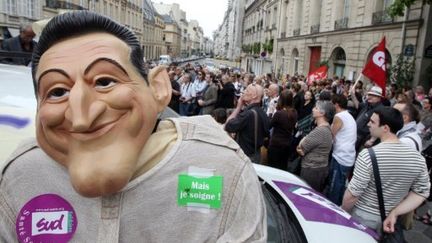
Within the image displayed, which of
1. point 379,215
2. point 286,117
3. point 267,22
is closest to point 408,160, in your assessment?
point 379,215

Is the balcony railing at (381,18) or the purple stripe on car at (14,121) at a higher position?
the balcony railing at (381,18)

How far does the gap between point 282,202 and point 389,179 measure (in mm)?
975

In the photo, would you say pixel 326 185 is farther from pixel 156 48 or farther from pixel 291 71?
pixel 156 48

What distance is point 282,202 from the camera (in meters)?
2.69

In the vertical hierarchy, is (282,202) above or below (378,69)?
below

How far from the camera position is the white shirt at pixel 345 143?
15.5 ft

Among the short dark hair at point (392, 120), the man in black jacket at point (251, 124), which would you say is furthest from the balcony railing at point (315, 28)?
the short dark hair at point (392, 120)

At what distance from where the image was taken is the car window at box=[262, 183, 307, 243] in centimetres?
216

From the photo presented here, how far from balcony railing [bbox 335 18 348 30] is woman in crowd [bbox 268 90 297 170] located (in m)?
16.2

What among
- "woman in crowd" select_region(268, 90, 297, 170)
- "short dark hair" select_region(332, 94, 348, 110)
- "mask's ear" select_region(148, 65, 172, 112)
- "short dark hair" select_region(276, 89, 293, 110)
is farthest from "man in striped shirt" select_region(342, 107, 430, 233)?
"mask's ear" select_region(148, 65, 172, 112)

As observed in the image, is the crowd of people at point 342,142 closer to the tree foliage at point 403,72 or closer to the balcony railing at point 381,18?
the tree foliage at point 403,72

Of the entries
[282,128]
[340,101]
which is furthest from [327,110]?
[282,128]

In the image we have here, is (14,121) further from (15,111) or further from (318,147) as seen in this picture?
(318,147)

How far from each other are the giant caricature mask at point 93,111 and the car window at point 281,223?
126 cm
